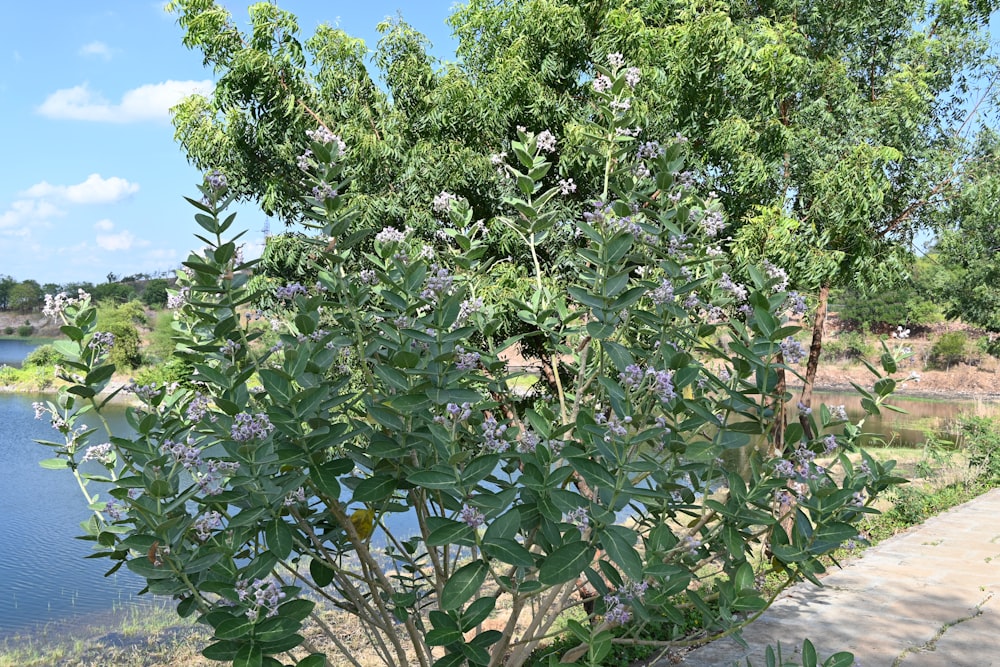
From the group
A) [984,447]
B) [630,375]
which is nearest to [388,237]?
[630,375]

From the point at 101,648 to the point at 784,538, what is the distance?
845cm

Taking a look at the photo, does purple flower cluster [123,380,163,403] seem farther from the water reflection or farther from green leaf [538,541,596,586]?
the water reflection

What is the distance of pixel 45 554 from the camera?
478 inches

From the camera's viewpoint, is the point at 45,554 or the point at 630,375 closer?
the point at 630,375

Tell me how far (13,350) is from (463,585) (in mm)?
60576

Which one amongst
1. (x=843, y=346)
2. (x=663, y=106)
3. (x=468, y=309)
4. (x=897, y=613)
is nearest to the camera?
(x=468, y=309)

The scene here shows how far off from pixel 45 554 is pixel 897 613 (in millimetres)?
12391

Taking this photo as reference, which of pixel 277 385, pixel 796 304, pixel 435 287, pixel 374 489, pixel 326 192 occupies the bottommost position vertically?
pixel 374 489

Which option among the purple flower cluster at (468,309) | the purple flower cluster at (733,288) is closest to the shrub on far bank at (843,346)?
the purple flower cluster at (733,288)

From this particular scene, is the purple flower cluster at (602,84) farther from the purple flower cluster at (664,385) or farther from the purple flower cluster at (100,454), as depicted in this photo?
the purple flower cluster at (100,454)

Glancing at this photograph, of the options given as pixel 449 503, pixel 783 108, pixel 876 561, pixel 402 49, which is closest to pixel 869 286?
pixel 783 108

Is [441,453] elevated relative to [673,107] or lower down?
lower down

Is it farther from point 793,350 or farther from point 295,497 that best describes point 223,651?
point 793,350

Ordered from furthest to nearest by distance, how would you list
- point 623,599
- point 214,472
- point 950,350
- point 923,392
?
point 950,350
point 923,392
point 623,599
point 214,472
